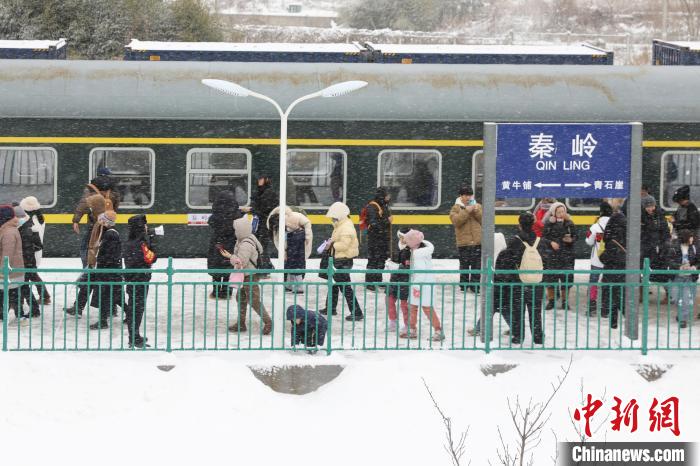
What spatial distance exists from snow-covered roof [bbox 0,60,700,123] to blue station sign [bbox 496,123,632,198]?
4.32 meters

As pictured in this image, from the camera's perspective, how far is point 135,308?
45.5 feet

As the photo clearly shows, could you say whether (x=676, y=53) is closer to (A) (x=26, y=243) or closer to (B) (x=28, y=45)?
(B) (x=28, y=45)

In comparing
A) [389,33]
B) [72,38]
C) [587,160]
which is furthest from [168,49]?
[389,33]

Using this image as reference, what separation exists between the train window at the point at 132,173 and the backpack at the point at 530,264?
22.1 ft

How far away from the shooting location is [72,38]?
127ft

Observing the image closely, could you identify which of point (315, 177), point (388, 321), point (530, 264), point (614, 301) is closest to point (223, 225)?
point (388, 321)

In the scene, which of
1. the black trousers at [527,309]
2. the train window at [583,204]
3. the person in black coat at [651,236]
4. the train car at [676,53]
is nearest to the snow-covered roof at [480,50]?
the train car at [676,53]

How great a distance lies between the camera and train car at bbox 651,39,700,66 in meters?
20.5

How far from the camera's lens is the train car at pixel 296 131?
18.8 m

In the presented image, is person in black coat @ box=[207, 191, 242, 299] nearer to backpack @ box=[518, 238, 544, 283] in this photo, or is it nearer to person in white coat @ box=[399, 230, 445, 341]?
person in white coat @ box=[399, 230, 445, 341]

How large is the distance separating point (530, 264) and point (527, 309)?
0.54 m

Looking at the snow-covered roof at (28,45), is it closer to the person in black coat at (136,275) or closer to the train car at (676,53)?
the person in black coat at (136,275)

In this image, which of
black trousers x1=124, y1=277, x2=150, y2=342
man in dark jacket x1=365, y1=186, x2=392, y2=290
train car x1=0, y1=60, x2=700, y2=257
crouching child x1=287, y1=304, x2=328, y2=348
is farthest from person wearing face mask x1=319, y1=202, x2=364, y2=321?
train car x1=0, y1=60, x2=700, y2=257

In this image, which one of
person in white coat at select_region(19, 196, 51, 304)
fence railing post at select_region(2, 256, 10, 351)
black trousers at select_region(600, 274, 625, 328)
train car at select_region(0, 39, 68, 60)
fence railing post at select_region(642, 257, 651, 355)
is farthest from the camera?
train car at select_region(0, 39, 68, 60)
